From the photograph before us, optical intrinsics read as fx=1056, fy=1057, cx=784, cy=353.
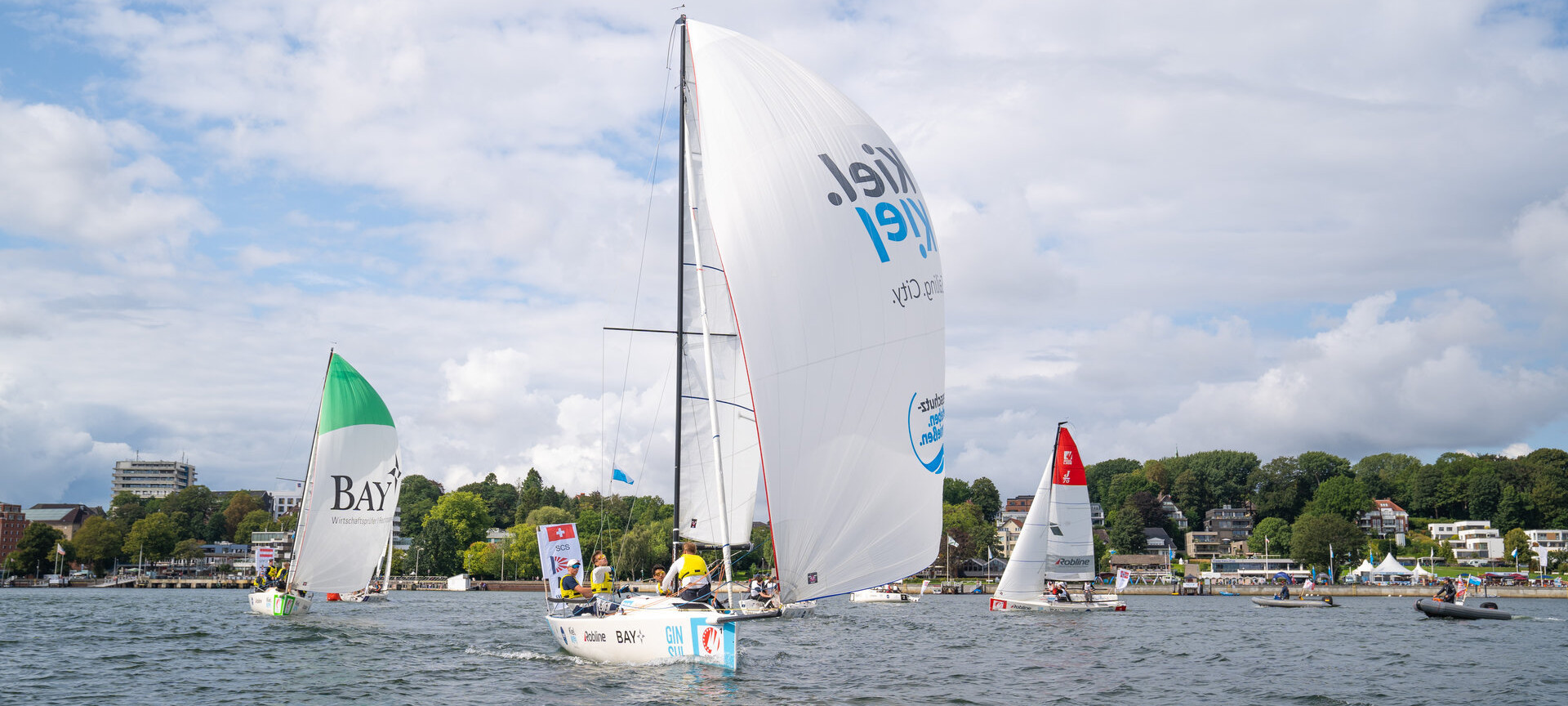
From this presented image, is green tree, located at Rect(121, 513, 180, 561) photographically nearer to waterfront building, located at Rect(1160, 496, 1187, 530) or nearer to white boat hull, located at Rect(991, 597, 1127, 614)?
white boat hull, located at Rect(991, 597, 1127, 614)

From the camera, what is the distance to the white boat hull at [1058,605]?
47.6 metres

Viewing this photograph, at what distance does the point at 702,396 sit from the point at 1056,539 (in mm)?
32691

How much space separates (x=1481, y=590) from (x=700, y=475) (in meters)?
84.3

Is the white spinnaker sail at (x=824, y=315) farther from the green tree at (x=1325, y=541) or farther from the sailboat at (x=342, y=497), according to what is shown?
the green tree at (x=1325, y=541)

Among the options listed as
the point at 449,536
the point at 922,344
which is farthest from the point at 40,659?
the point at 449,536

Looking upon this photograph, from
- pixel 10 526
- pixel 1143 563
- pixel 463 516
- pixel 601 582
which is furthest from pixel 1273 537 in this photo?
pixel 10 526

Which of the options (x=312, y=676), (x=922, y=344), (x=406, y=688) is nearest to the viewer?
(x=922, y=344)

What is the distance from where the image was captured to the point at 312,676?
67.0 ft

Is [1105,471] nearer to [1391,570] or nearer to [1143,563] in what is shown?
[1143,563]

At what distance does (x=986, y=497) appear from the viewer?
160250 mm

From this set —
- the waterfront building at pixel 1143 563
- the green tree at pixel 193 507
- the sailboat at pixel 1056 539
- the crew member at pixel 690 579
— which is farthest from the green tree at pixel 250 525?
the crew member at pixel 690 579

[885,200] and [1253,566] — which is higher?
[885,200]

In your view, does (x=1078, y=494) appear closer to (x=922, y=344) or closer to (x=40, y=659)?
(x=922, y=344)

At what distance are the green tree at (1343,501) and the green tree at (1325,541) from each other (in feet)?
60.4
